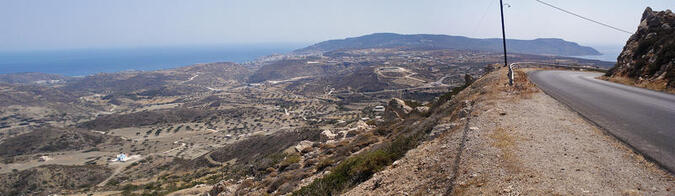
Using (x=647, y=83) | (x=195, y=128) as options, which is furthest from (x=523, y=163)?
(x=195, y=128)

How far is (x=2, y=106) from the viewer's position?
130 metres

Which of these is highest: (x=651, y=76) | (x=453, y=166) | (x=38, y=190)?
(x=651, y=76)

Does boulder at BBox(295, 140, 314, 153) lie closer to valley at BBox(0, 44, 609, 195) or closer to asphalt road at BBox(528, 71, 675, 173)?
valley at BBox(0, 44, 609, 195)

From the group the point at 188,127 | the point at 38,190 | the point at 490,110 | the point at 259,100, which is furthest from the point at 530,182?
the point at 259,100

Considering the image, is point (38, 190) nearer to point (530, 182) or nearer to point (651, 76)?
point (530, 182)

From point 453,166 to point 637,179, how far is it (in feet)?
10.1

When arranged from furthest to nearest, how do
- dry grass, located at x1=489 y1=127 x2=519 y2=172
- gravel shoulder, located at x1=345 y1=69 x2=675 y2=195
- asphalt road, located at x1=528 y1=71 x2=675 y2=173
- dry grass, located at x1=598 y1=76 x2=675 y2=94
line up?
dry grass, located at x1=598 y1=76 x2=675 y2=94, asphalt road, located at x1=528 y1=71 x2=675 y2=173, dry grass, located at x1=489 y1=127 x2=519 y2=172, gravel shoulder, located at x1=345 y1=69 x2=675 y2=195

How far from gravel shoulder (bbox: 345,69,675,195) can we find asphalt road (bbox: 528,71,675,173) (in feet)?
1.52

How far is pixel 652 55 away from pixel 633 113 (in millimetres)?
11829

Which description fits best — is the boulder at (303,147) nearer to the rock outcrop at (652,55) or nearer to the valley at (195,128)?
the valley at (195,128)

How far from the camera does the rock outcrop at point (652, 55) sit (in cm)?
1551

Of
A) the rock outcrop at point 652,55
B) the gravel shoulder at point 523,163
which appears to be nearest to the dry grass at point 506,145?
the gravel shoulder at point 523,163

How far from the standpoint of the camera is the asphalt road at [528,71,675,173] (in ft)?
23.7

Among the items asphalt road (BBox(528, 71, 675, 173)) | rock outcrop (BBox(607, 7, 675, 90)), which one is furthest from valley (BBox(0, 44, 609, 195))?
rock outcrop (BBox(607, 7, 675, 90))
